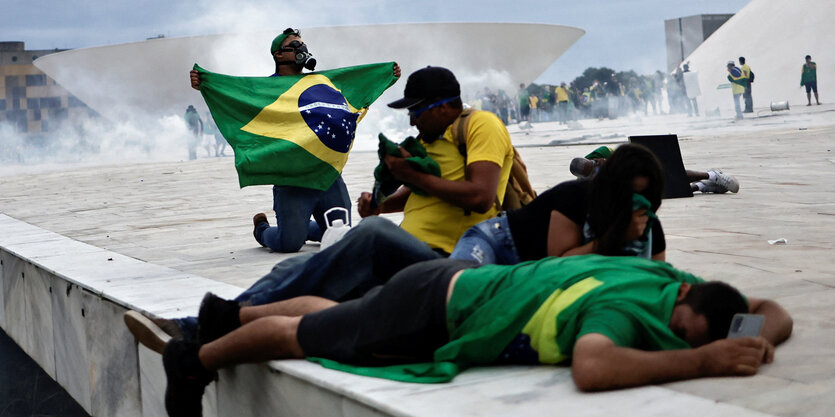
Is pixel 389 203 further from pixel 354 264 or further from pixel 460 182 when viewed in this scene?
pixel 354 264

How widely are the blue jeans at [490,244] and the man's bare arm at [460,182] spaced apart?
163 millimetres

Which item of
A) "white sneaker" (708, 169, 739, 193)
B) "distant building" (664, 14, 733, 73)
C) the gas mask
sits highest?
"distant building" (664, 14, 733, 73)

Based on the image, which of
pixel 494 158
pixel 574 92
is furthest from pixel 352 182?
pixel 574 92

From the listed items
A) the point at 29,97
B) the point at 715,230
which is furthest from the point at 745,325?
the point at 29,97

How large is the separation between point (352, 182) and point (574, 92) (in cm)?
3293

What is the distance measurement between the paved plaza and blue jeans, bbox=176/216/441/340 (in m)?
1.19

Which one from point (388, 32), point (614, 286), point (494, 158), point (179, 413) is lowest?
point (179, 413)

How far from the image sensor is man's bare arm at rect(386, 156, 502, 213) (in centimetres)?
393

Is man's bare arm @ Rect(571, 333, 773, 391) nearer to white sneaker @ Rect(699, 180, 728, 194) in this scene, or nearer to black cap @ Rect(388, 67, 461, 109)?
black cap @ Rect(388, 67, 461, 109)

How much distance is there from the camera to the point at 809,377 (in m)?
2.72

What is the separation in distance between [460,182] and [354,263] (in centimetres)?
65

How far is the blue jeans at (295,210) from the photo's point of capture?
639cm

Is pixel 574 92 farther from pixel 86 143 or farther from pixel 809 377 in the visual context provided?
pixel 809 377

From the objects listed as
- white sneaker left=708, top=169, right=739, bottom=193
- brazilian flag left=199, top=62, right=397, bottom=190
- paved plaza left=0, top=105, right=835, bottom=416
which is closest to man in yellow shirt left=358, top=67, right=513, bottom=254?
paved plaza left=0, top=105, right=835, bottom=416
